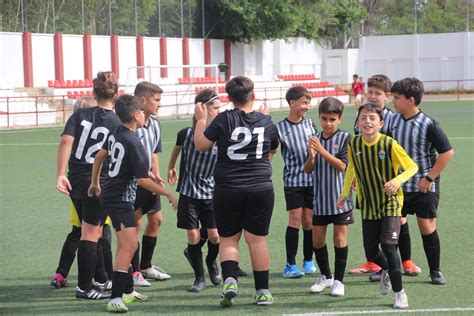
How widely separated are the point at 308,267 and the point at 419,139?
156 centimetres

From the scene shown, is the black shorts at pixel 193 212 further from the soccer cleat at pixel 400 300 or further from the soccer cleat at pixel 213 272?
the soccer cleat at pixel 400 300

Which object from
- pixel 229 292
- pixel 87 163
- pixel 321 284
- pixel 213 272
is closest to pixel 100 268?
pixel 87 163

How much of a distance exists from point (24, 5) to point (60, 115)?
689 centimetres

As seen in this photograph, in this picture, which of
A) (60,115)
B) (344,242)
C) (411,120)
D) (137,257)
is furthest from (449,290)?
(60,115)

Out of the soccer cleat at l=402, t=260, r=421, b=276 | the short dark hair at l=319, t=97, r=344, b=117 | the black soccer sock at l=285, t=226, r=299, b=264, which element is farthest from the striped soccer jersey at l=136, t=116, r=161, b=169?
the soccer cleat at l=402, t=260, r=421, b=276

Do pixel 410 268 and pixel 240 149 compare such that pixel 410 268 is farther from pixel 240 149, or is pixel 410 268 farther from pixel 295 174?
pixel 240 149

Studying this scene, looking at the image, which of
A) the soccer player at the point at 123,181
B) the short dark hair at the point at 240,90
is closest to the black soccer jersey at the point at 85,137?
the soccer player at the point at 123,181

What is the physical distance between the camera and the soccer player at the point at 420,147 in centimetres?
739

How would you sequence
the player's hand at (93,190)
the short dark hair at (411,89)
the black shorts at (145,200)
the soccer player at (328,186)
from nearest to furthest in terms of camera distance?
the player's hand at (93,190) < the soccer player at (328,186) < the short dark hair at (411,89) < the black shorts at (145,200)

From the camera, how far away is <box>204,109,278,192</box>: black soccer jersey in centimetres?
659

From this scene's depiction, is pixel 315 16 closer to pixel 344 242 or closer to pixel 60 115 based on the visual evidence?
pixel 60 115

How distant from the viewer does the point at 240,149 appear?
6.61 metres

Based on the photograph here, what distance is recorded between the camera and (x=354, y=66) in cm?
6100

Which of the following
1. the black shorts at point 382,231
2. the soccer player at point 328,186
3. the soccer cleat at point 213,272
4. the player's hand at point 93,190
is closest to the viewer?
the black shorts at point 382,231
